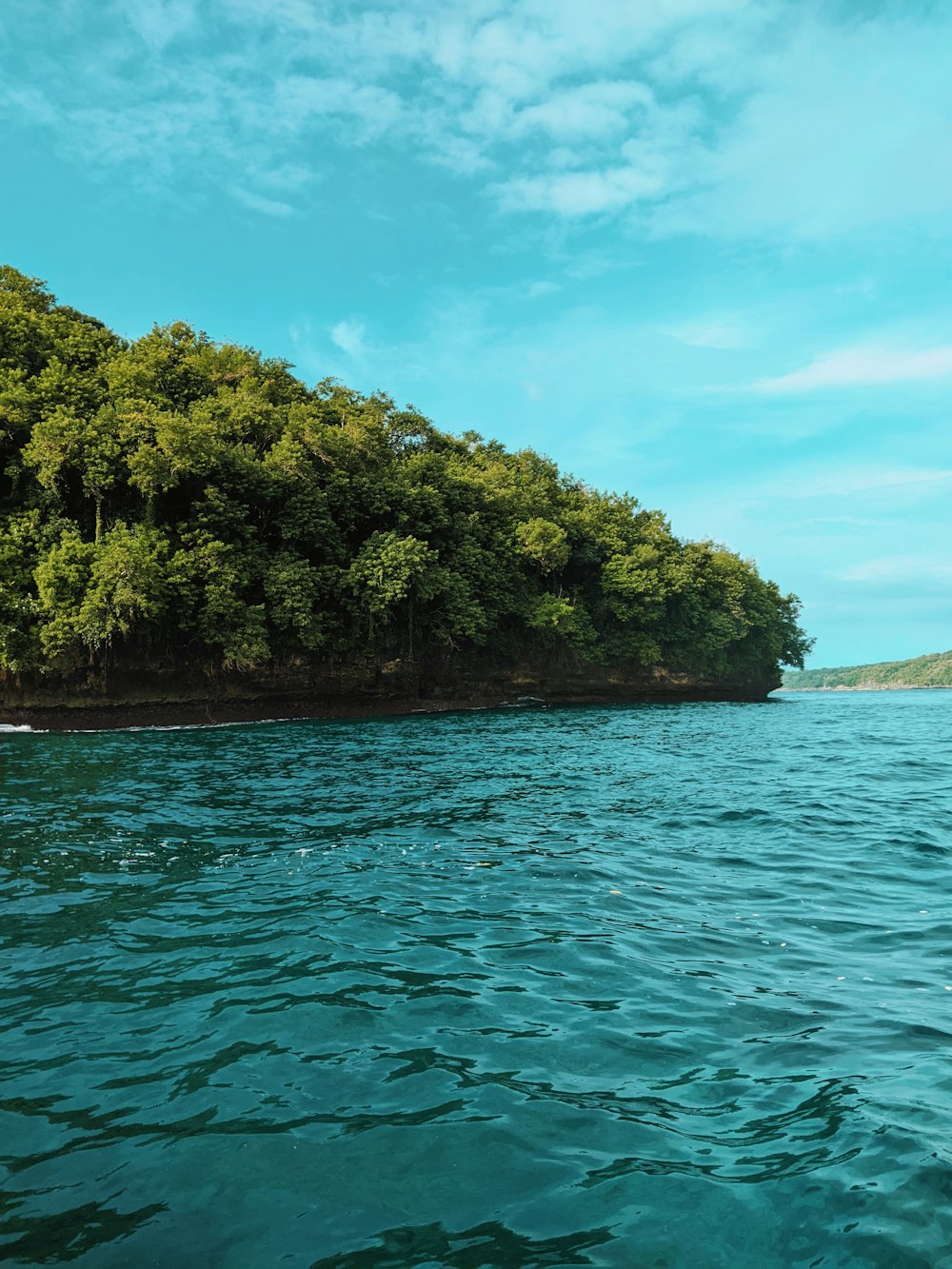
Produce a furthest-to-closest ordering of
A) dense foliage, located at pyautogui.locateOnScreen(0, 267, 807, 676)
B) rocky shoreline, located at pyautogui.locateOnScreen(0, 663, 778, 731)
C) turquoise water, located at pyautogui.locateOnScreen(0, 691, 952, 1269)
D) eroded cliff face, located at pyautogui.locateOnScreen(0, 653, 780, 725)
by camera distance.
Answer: eroded cliff face, located at pyautogui.locateOnScreen(0, 653, 780, 725) < rocky shoreline, located at pyautogui.locateOnScreen(0, 663, 778, 731) < dense foliage, located at pyautogui.locateOnScreen(0, 267, 807, 676) < turquoise water, located at pyautogui.locateOnScreen(0, 691, 952, 1269)

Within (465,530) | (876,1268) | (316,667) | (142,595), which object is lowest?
(876,1268)

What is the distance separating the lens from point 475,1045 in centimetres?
502

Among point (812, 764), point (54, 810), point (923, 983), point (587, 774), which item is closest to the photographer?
point (923, 983)

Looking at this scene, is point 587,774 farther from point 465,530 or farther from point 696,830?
point 465,530

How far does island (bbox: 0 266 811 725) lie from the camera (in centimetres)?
3431

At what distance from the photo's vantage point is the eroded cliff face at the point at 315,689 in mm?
35125

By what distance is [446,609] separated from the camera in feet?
155

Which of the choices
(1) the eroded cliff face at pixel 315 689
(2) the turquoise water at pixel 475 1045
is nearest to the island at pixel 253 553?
(1) the eroded cliff face at pixel 315 689

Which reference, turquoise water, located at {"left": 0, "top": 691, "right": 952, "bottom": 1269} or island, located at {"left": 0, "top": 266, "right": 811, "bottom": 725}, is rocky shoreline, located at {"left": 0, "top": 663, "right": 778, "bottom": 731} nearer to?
island, located at {"left": 0, "top": 266, "right": 811, "bottom": 725}

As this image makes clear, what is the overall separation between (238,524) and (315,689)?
10.1 metres

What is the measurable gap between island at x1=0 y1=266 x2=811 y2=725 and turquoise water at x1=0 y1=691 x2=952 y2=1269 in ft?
84.1

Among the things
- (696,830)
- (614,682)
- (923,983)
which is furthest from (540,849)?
(614,682)

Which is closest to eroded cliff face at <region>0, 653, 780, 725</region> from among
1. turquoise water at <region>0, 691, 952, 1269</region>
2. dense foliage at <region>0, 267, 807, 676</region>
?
dense foliage at <region>0, 267, 807, 676</region>

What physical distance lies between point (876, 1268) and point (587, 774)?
14793mm
